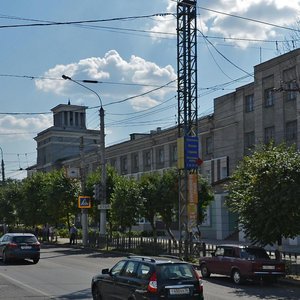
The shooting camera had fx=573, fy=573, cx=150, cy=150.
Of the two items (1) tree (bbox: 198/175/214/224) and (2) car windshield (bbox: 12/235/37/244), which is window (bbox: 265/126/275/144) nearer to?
(1) tree (bbox: 198/175/214/224)

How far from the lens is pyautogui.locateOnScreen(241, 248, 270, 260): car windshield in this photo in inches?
765

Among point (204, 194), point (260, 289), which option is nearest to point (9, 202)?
point (204, 194)

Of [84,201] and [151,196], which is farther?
[84,201]

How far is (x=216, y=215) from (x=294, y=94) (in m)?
12.1

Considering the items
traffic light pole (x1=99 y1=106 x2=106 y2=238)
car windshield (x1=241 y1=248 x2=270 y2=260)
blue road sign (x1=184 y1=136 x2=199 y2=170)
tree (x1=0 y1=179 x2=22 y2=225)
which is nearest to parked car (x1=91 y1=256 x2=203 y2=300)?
car windshield (x1=241 y1=248 x2=270 y2=260)

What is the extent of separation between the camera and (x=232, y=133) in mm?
50656

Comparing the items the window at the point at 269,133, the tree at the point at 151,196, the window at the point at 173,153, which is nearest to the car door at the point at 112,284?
the tree at the point at 151,196

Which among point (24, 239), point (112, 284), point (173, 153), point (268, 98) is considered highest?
point (268, 98)

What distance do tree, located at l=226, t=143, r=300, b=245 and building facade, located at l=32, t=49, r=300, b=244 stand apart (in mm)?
9324

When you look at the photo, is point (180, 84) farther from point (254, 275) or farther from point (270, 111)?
point (270, 111)

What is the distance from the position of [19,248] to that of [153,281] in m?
16.9

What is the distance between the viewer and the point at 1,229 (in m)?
65.4

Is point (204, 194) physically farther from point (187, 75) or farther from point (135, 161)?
point (135, 161)

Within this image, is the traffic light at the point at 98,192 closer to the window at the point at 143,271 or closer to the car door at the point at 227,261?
the car door at the point at 227,261
